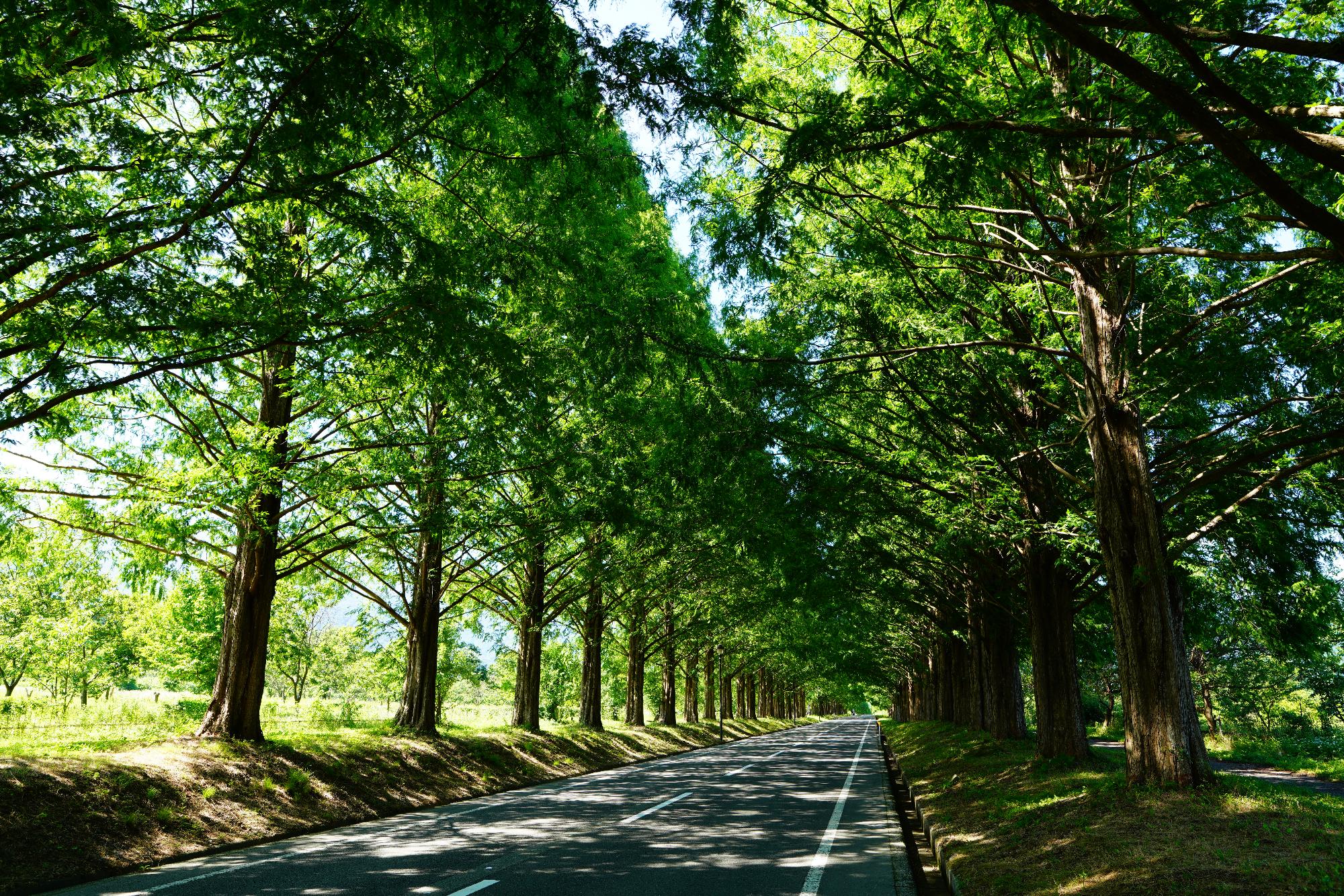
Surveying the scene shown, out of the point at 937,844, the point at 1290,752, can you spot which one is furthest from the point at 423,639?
the point at 1290,752

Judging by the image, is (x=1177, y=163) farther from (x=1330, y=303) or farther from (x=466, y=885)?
(x=466, y=885)

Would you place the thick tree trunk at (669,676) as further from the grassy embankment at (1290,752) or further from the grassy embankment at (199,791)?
the grassy embankment at (1290,752)

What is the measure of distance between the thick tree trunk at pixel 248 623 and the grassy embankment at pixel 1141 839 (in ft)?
35.5

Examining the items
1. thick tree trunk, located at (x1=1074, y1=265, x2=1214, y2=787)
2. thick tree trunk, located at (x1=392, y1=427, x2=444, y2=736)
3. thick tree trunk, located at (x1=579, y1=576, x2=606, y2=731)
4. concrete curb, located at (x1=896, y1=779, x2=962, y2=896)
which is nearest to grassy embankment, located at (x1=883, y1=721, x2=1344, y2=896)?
concrete curb, located at (x1=896, y1=779, x2=962, y2=896)

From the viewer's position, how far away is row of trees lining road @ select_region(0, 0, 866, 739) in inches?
240

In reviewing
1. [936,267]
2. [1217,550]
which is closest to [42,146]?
[936,267]

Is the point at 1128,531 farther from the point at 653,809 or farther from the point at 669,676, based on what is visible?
the point at 669,676

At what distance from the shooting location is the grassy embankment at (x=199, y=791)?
7906 millimetres

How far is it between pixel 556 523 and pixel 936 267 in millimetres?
8980

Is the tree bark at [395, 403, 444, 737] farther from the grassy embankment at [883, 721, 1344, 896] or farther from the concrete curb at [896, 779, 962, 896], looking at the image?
the grassy embankment at [883, 721, 1344, 896]

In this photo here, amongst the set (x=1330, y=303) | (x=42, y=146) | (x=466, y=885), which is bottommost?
(x=466, y=885)

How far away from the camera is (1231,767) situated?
28.5 metres

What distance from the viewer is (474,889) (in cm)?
673

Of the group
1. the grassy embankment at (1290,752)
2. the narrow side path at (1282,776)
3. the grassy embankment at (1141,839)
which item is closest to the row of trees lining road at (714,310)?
the grassy embankment at (1141,839)
